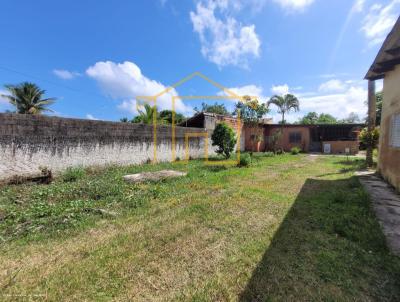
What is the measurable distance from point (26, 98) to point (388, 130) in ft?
76.7

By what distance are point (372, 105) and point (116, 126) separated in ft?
36.1

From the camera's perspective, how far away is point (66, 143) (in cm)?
661

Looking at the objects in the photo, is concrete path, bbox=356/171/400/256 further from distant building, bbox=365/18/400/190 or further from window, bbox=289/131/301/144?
window, bbox=289/131/301/144

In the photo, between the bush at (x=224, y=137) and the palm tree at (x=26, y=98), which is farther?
the palm tree at (x=26, y=98)

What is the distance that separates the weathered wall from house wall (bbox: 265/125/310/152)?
526 inches

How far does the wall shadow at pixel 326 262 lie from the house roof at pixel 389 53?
12.5 ft

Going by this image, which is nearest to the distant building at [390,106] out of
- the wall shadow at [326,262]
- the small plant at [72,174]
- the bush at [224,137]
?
the wall shadow at [326,262]

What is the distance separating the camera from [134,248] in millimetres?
2635

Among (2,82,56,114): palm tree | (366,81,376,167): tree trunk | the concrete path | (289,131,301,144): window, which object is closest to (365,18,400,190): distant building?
the concrete path

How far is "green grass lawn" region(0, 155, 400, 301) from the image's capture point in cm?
193

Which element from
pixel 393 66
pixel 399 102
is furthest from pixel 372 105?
pixel 399 102

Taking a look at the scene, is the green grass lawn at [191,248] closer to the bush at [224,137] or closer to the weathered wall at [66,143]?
the weathered wall at [66,143]

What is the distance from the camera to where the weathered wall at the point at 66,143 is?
5348 mm

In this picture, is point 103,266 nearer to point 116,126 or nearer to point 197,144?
point 116,126
